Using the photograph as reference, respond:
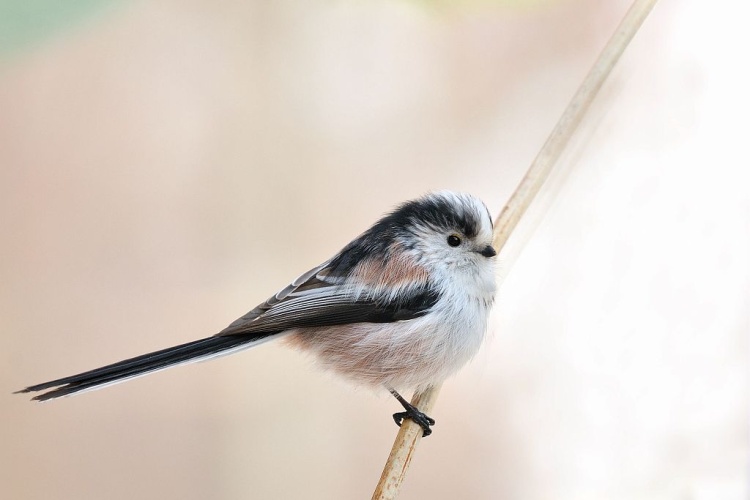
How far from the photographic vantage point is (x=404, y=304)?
1.09 meters

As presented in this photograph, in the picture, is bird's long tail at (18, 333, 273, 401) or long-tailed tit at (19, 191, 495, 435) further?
long-tailed tit at (19, 191, 495, 435)

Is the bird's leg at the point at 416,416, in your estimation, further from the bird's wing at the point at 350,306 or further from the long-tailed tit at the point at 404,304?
the bird's wing at the point at 350,306

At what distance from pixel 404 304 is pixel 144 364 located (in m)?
0.40

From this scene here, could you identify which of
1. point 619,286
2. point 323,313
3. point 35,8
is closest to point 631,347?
point 619,286

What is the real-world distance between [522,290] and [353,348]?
423 millimetres

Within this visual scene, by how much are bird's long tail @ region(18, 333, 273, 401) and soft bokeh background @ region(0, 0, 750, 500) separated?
9.7 inches

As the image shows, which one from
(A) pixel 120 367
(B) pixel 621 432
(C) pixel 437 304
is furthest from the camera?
(B) pixel 621 432

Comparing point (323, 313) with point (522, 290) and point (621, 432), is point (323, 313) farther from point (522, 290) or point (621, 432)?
point (621, 432)

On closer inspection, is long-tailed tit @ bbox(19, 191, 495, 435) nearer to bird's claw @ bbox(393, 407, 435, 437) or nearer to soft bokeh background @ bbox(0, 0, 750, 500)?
bird's claw @ bbox(393, 407, 435, 437)

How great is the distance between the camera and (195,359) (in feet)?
3.04

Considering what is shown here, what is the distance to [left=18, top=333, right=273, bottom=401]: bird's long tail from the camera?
0.79 metres

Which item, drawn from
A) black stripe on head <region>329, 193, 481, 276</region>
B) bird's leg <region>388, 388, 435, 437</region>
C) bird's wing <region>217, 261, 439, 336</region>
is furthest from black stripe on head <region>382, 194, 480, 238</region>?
bird's leg <region>388, 388, 435, 437</region>

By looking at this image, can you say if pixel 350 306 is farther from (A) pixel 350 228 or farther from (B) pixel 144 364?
(A) pixel 350 228

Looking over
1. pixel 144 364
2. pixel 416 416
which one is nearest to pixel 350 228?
pixel 416 416
